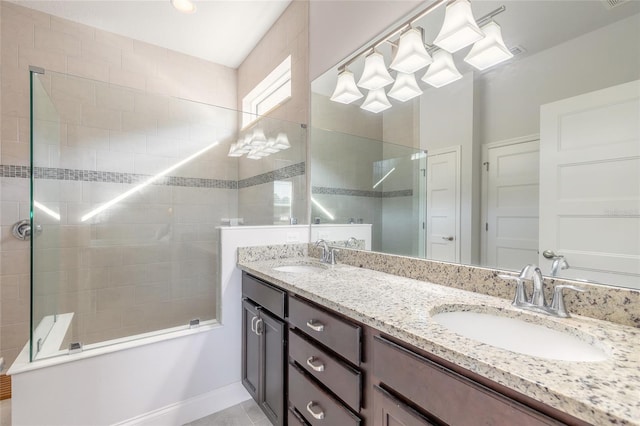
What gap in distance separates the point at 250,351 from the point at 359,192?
121 centimetres

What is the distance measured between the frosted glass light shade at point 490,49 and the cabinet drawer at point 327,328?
3.77ft

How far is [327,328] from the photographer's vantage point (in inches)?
40.9

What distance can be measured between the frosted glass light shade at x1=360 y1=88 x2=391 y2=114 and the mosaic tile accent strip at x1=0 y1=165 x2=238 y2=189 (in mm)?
1269

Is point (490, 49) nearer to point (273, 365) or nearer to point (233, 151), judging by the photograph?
point (273, 365)

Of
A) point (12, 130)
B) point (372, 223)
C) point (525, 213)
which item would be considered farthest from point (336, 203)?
point (12, 130)

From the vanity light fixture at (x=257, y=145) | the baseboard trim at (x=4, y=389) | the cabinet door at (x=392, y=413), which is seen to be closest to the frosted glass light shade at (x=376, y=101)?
the vanity light fixture at (x=257, y=145)

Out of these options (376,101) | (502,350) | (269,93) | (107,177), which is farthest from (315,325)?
(269,93)

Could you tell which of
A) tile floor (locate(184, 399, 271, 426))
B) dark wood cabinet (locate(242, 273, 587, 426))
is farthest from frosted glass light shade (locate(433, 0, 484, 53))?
tile floor (locate(184, 399, 271, 426))

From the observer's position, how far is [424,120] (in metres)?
1.40

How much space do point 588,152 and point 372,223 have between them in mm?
1053

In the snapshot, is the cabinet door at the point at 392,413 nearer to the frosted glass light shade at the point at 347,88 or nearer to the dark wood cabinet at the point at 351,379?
the dark wood cabinet at the point at 351,379

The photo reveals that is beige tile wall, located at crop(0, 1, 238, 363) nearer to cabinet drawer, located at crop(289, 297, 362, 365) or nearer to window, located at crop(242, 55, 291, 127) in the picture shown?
window, located at crop(242, 55, 291, 127)

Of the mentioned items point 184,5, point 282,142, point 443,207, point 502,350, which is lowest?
point 502,350

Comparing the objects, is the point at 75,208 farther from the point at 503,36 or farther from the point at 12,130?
the point at 503,36
